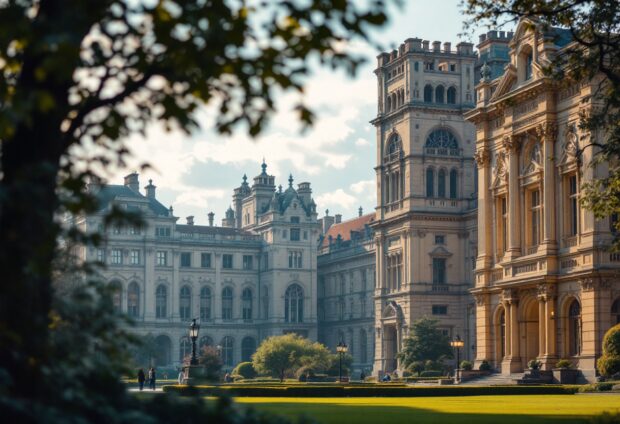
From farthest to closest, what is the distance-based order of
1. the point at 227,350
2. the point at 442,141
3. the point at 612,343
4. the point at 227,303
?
the point at 227,303 < the point at 227,350 < the point at 442,141 < the point at 612,343

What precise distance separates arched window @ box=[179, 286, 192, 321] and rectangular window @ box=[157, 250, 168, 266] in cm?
431

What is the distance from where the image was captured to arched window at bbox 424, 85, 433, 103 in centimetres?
9575

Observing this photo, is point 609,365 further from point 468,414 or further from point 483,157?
point 468,414

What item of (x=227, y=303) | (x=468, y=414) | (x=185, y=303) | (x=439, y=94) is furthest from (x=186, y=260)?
(x=468, y=414)

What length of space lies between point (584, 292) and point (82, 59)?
47753 mm

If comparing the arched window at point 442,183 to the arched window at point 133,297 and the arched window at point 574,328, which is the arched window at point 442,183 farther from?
the arched window at point 133,297

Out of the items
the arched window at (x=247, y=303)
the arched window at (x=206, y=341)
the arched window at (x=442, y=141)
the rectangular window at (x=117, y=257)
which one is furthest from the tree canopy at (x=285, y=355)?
the arched window at (x=247, y=303)

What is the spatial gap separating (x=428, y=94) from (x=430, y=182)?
23.9ft

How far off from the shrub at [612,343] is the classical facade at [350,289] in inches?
2684

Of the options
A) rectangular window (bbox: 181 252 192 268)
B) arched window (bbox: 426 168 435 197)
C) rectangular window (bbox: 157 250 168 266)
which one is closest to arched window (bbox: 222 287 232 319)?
rectangular window (bbox: 181 252 192 268)

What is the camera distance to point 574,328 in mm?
59656

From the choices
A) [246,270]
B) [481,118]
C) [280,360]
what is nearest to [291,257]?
[246,270]

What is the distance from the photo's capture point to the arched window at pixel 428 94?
9575cm

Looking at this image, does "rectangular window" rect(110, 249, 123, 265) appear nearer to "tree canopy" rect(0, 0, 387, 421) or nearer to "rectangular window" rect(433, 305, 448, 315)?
"rectangular window" rect(433, 305, 448, 315)
